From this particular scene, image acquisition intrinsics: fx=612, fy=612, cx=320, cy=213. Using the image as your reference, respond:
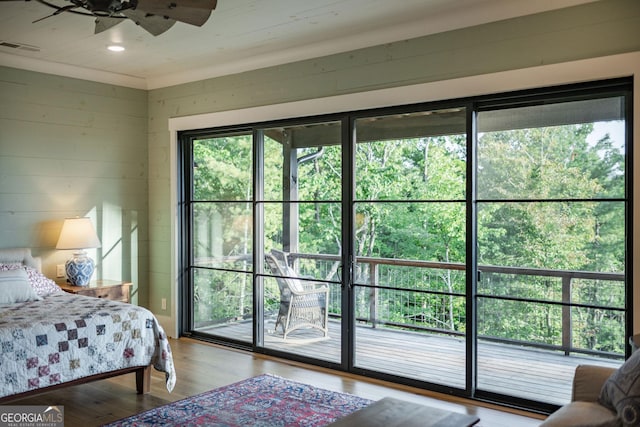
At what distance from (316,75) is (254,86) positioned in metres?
0.73

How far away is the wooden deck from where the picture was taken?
3.95 metres

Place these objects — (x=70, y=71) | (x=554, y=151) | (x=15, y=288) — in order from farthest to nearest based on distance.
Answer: (x=70, y=71) < (x=15, y=288) < (x=554, y=151)

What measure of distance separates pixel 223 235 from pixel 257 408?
2.29 m

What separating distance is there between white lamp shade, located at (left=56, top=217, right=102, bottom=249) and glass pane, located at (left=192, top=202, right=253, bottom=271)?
3.34 ft

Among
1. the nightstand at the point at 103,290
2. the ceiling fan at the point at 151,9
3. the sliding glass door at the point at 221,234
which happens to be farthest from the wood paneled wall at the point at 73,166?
the ceiling fan at the point at 151,9

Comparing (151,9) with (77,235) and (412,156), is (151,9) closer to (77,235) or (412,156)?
(412,156)

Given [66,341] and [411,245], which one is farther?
[411,245]

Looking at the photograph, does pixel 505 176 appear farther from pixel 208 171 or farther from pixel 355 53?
pixel 208 171

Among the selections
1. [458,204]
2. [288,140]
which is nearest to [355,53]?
[288,140]

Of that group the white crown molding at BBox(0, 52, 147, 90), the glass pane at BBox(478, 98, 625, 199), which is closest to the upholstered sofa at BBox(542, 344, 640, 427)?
the glass pane at BBox(478, 98, 625, 199)

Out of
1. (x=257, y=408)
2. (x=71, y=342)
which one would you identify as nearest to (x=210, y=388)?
(x=257, y=408)

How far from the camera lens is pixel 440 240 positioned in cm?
440

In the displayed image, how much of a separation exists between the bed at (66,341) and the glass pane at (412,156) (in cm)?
194

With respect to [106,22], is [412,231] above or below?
below
